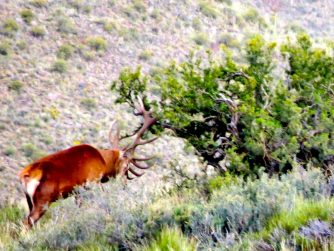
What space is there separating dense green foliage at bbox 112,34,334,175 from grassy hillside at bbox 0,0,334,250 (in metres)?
0.56

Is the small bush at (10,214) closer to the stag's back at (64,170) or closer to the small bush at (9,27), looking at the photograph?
the stag's back at (64,170)

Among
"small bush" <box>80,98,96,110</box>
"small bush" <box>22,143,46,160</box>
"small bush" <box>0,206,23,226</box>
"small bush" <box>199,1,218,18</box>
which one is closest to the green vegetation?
"small bush" <box>0,206,23,226</box>

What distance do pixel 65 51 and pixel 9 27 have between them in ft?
7.66

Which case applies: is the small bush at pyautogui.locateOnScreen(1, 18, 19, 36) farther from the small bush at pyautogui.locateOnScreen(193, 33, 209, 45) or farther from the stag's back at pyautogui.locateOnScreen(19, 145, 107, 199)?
the stag's back at pyautogui.locateOnScreen(19, 145, 107, 199)

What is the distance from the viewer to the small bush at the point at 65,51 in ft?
82.5

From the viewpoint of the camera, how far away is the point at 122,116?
23.1 m

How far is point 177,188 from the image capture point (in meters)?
9.09

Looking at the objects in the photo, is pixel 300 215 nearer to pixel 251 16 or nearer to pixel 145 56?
pixel 145 56

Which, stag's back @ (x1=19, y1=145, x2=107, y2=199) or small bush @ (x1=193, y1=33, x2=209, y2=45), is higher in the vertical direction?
stag's back @ (x1=19, y1=145, x2=107, y2=199)

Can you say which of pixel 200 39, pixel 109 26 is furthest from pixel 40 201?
pixel 200 39

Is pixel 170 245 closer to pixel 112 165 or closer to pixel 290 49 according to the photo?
pixel 112 165

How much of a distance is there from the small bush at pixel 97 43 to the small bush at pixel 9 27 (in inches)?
112

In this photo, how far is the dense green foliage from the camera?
8.93 m

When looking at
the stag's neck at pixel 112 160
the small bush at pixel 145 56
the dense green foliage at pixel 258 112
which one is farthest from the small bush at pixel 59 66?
the stag's neck at pixel 112 160
